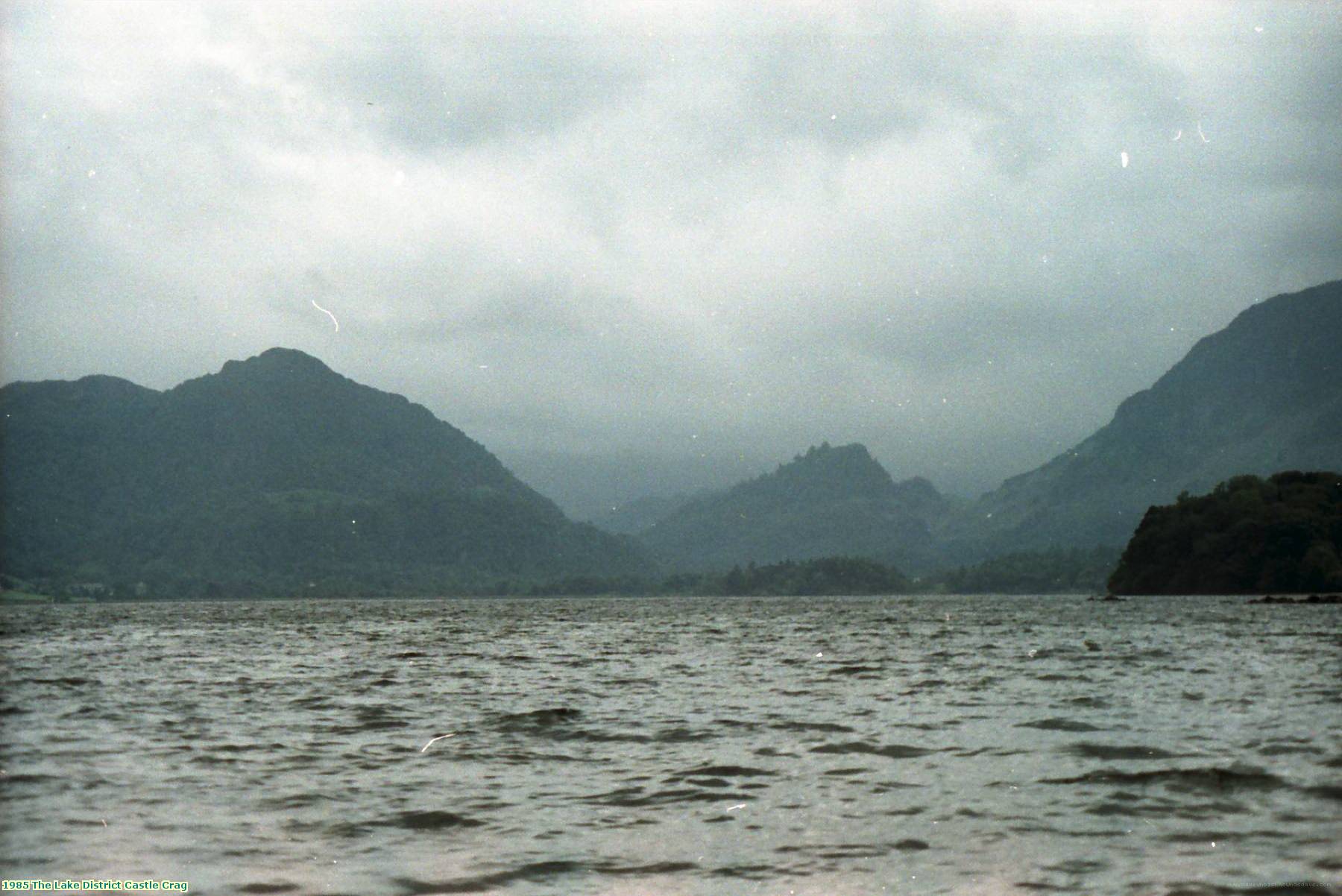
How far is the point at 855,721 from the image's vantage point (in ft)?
99.9

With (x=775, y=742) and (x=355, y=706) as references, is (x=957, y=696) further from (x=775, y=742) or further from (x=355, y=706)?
(x=355, y=706)

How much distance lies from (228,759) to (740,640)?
6255 centimetres

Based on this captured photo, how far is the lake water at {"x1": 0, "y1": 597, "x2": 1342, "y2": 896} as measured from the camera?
1512 centimetres

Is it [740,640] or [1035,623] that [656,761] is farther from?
[1035,623]

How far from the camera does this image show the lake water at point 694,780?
15.1 metres

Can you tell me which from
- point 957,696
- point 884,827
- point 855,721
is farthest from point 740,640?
point 884,827

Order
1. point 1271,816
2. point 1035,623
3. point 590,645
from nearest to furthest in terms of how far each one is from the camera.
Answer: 1. point 1271,816
2. point 590,645
3. point 1035,623

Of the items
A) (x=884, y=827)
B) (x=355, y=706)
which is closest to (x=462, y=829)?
(x=884, y=827)

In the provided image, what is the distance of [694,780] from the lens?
21.9 metres

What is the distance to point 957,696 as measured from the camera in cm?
3656

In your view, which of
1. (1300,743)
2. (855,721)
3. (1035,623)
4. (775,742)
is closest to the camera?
(1300,743)

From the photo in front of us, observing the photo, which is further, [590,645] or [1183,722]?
[590,645]

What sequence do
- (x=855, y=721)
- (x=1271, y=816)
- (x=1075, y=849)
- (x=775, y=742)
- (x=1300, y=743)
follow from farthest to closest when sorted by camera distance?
(x=855, y=721), (x=775, y=742), (x=1300, y=743), (x=1271, y=816), (x=1075, y=849)

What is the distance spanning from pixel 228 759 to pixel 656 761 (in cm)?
906
